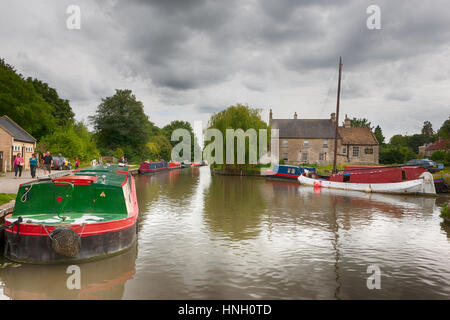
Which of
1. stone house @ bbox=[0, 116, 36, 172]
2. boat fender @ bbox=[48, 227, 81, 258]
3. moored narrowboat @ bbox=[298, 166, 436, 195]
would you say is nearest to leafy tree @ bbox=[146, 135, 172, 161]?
stone house @ bbox=[0, 116, 36, 172]

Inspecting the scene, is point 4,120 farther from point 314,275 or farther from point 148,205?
point 314,275

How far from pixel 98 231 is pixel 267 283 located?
13.7 feet

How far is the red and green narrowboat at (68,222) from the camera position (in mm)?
7137

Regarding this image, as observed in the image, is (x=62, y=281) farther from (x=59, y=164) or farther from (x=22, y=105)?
(x=22, y=105)

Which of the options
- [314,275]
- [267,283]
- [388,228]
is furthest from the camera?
[388,228]

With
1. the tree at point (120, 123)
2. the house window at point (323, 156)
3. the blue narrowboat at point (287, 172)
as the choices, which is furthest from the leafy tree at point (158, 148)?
the blue narrowboat at point (287, 172)

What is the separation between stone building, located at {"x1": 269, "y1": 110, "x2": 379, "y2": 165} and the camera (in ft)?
175

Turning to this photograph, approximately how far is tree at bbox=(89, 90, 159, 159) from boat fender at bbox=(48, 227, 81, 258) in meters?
49.0

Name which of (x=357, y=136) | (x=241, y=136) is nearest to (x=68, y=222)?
(x=241, y=136)

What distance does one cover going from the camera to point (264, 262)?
8156 millimetres

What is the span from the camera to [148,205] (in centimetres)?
1675

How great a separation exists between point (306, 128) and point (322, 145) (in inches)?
162

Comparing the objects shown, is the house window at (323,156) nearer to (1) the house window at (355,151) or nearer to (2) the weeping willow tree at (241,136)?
(1) the house window at (355,151)
